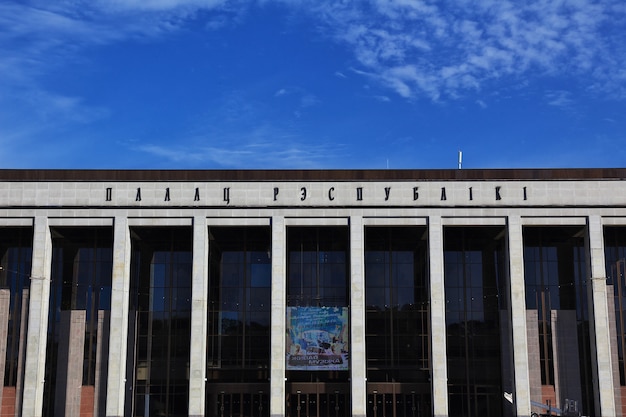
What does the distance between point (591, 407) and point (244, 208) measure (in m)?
26.6

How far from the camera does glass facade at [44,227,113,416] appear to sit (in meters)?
47.0

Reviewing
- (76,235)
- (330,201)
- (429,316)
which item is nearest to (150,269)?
(76,235)

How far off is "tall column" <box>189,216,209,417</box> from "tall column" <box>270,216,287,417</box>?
4429mm

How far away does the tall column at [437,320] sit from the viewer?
147ft

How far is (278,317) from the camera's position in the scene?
45.4 m

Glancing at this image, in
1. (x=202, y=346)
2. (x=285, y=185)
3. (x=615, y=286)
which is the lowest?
(x=202, y=346)

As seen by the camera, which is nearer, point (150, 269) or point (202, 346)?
point (202, 346)

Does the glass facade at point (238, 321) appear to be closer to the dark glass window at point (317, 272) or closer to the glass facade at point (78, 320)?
the dark glass window at point (317, 272)

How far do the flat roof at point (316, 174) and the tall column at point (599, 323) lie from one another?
11.9 ft

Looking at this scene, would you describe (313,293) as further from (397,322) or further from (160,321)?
(160,321)

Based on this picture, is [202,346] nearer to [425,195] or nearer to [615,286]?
[425,195]

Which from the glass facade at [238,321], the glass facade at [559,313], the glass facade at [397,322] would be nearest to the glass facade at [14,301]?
the glass facade at [238,321]

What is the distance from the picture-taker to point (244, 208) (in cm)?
4678

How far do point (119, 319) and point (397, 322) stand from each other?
1854cm
